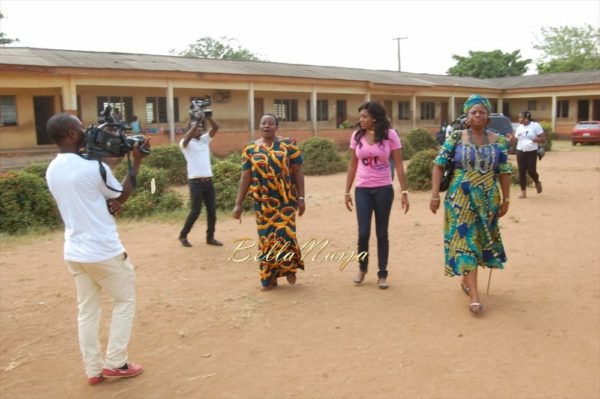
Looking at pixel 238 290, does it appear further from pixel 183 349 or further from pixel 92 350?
pixel 92 350

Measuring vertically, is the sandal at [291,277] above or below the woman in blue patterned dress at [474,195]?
below

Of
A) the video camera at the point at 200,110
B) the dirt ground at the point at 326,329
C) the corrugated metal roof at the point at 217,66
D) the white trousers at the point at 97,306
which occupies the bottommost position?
the dirt ground at the point at 326,329

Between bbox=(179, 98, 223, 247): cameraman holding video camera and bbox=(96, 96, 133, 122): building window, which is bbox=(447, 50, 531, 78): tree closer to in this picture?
bbox=(96, 96, 133, 122): building window

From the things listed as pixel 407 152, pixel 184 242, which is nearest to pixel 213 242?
pixel 184 242

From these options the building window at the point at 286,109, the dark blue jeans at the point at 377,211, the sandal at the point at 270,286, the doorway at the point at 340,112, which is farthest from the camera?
the doorway at the point at 340,112

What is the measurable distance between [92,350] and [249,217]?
5.85 m

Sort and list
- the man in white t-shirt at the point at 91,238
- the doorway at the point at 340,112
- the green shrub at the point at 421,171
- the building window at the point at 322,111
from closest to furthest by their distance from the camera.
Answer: the man in white t-shirt at the point at 91,238 → the green shrub at the point at 421,171 → the building window at the point at 322,111 → the doorway at the point at 340,112

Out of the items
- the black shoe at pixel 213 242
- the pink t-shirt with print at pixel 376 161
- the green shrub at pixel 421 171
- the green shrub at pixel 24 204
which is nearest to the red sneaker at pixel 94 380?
the pink t-shirt with print at pixel 376 161

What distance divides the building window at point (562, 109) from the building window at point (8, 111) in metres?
29.8

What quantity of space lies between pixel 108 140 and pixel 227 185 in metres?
6.58

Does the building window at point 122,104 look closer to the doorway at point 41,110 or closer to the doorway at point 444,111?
the doorway at point 41,110

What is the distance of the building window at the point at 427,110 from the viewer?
32.9 m

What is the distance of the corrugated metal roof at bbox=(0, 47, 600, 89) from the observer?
17.8m

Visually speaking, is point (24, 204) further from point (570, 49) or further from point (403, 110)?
point (570, 49)
